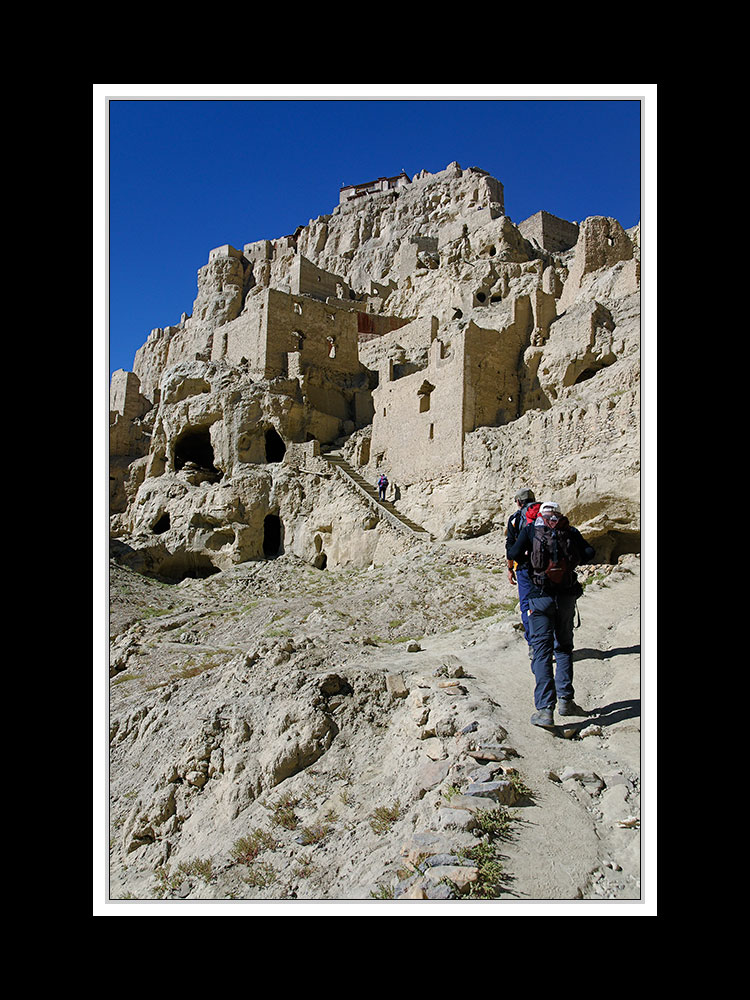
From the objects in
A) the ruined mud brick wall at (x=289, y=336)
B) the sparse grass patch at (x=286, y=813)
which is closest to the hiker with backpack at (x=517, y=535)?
the sparse grass patch at (x=286, y=813)

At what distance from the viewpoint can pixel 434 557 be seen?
1695cm

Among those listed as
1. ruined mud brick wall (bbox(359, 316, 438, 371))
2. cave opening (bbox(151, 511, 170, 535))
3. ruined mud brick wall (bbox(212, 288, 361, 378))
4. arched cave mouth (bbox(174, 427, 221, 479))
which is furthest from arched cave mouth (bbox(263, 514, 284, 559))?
ruined mud brick wall (bbox(359, 316, 438, 371))

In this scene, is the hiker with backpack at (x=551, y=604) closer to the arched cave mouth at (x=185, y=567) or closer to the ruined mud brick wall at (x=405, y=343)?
the arched cave mouth at (x=185, y=567)

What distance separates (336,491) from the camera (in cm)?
2289

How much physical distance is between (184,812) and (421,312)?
33.2 meters

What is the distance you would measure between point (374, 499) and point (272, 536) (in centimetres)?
604

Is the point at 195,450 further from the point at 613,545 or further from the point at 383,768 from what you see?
the point at 383,768

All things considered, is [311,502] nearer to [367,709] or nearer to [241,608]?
[241,608]

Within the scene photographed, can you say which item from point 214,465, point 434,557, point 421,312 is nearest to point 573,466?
point 434,557

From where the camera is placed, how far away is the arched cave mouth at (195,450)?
28.8 meters

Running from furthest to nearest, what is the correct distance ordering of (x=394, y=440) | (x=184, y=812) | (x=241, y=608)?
(x=394, y=440)
(x=241, y=608)
(x=184, y=812)

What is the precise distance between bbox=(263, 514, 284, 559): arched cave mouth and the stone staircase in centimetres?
325

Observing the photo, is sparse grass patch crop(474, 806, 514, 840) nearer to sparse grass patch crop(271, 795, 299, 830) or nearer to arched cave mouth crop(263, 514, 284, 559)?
sparse grass patch crop(271, 795, 299, 830)

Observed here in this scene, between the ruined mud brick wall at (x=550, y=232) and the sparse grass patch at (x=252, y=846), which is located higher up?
the ruined mud brick wall at (x=550, y=232)
